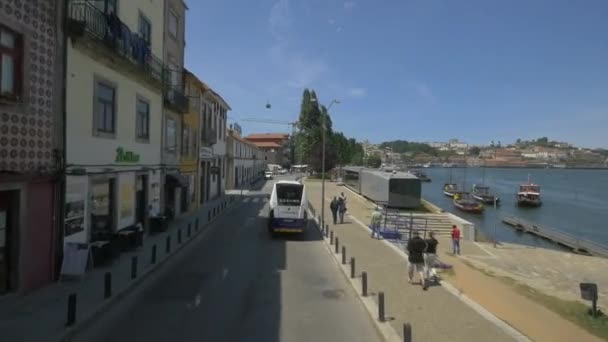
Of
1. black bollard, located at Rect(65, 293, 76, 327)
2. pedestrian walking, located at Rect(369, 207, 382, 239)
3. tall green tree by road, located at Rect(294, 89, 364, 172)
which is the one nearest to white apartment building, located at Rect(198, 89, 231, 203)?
pedestrian walking, located at Rect(369, 207, 382, 239)

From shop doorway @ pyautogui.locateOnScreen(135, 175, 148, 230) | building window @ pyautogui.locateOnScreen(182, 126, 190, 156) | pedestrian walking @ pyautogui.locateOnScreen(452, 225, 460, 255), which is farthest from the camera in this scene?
building window @ pyautogui.locateOnScreen(182, 126, 190, 156)

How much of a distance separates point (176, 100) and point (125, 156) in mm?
7759

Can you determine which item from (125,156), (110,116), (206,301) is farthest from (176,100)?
(206,301)

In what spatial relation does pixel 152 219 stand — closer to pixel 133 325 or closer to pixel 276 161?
pixel 133 325

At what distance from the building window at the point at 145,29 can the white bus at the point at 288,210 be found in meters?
9.56

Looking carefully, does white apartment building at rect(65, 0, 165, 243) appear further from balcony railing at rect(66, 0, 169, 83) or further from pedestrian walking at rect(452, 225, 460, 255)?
pedestrian walking at rect(452, 225, 460, 255)

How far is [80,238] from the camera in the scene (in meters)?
13.4

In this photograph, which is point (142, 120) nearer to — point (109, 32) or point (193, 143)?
point (109, 32)

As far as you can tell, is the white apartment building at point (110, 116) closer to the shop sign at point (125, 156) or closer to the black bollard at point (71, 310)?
the shop sign at point (125, 156)

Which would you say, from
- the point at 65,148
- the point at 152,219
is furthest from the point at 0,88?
the point at 152,219

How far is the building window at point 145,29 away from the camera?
19.3 meters

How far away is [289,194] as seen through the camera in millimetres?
21953

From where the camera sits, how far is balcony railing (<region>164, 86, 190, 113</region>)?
2292 cm

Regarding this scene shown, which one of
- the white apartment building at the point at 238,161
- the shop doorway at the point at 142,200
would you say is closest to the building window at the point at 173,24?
the shop doorway at the point at 142,200
